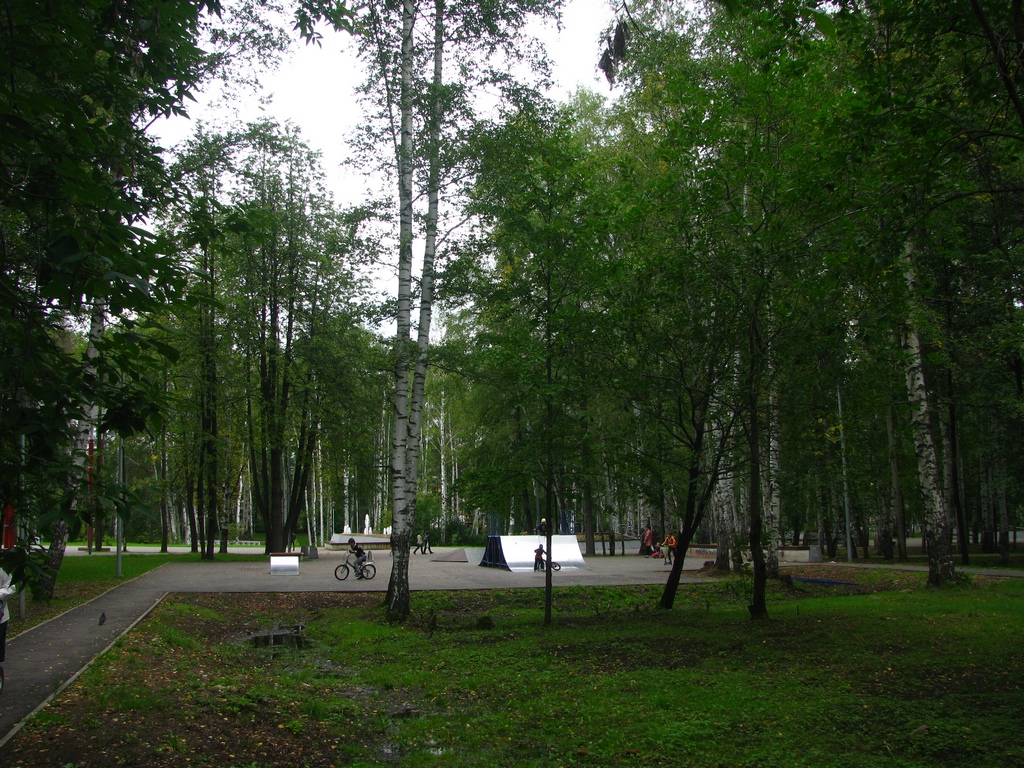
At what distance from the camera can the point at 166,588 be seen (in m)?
18.5

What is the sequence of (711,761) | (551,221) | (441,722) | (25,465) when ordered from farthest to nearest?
(551,221)
(441,722)
(711,761)
(25,465)

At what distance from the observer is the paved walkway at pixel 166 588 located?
795 cm

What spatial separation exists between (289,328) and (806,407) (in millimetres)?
22762

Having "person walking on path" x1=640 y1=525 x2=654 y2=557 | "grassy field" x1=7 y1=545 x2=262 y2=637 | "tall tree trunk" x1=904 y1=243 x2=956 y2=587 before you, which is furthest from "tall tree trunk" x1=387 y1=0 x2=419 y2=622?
"person walking on path" x1=640 y1=525 x2=654 y2=557

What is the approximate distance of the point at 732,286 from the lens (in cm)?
1150

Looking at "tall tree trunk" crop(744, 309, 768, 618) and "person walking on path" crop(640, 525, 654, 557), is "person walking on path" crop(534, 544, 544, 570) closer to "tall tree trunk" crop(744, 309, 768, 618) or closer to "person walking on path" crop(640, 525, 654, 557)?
"tall tree trunk" crop(744, 309, 768, 618)

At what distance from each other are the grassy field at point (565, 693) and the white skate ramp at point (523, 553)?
40.9ft

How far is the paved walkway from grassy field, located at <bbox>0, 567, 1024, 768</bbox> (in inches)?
13.9

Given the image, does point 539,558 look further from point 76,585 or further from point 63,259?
point 63,259

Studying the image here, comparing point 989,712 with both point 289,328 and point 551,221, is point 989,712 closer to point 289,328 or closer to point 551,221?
point 551,221

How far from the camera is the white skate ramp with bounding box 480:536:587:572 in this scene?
87.2 feet

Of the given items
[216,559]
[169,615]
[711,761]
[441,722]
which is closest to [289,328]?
[216,559]

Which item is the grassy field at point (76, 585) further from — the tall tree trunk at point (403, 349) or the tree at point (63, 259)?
the tree at point (63, 259)

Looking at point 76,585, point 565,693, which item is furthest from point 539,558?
point 565,693
